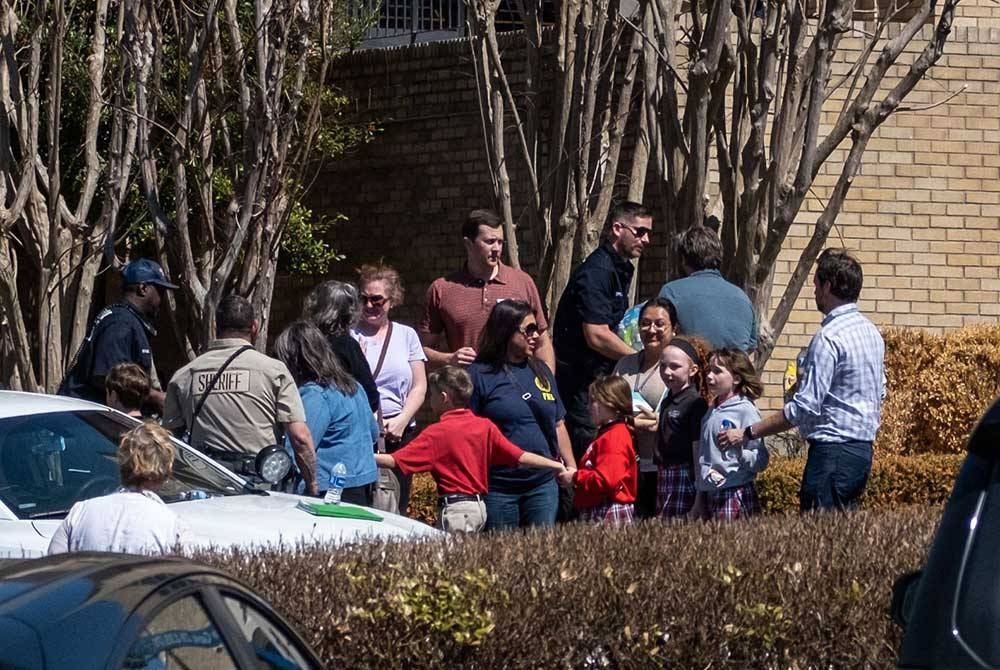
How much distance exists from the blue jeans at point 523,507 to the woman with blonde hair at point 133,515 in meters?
2.43

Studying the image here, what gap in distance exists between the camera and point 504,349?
8.18 m

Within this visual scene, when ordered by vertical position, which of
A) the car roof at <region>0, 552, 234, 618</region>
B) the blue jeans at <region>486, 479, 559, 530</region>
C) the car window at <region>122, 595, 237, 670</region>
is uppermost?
the car roof at <region>0, 552, 234, 618</region>

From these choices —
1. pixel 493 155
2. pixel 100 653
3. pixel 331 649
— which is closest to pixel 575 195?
pixel 493 155

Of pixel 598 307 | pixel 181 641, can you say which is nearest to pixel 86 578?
pixel 181 641

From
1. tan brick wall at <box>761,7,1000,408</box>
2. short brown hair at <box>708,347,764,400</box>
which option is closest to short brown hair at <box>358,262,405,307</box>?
short brown hair at <box>708,347,764,400</box>

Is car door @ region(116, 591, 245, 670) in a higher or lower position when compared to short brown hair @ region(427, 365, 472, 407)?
higher

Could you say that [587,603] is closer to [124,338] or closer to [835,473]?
[835,473]

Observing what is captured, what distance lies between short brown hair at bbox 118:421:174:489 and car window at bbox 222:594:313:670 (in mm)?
1933

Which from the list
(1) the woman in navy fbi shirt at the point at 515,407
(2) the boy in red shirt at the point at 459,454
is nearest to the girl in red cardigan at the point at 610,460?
(2) the boy in red shirt at the point at 459,454

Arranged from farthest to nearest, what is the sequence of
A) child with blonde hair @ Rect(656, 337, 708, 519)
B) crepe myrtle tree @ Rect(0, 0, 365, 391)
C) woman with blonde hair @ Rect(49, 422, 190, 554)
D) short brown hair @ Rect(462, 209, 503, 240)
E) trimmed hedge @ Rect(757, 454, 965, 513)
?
trimmed hedge @ Rect(757, 454, 965, 513), crepe myrtle tree @ Rect(0, 0, 365, 391), short brown hair @ Rect(462, 209, 503, 240), child with blonde hair @ Rect(656, 337, 708, 519), woman with blonde hair @ Rect(49, 422, 190, 554)

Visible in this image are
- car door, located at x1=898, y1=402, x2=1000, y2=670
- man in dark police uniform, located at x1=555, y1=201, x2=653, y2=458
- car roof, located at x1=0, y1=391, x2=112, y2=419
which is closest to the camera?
car door, located at x1=898, y1=402, x2=1000, y2=670

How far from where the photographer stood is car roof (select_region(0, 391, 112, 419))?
23.0 ft

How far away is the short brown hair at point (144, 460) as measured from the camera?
19.2 feet

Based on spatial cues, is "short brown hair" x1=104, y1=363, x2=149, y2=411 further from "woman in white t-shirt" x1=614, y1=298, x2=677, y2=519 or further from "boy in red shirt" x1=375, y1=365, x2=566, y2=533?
"woman in white t-shirt" x1=614, y1=298, x2=677, y2=519
